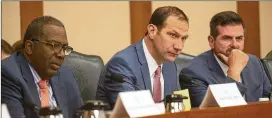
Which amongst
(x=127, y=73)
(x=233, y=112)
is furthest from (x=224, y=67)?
(x=233, y=112)

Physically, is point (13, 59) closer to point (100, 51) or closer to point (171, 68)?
point (171, 68)

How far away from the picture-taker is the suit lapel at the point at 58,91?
9.23 feet

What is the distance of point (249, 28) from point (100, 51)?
5.16 feet

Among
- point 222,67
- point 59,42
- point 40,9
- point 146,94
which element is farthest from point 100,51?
point 146,94

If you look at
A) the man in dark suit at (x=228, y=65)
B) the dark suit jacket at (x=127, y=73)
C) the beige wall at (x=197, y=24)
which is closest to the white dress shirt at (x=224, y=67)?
the man in dark suit at (x=228, y=65)

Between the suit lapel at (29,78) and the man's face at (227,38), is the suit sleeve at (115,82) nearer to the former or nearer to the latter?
the suit lapel at (29,78)

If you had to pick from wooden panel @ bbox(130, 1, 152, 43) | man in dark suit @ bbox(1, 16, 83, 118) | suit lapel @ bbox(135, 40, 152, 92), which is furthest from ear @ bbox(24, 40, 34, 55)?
wooden panel @ bbox(130, 1, 152, 43)

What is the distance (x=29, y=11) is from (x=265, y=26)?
235cm

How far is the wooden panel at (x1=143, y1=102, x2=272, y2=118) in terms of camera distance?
241 centimetres

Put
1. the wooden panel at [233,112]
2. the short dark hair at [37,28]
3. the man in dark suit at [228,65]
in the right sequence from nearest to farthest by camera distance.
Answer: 1. the wooden panel at [233,112]
2. the short dark hair at [37,28]
3. the man in dark suit at [228,65]

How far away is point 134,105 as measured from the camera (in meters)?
2.21

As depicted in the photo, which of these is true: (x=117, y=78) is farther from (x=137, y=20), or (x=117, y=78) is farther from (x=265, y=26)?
(x=265, y=26)

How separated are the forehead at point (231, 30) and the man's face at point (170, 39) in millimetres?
495

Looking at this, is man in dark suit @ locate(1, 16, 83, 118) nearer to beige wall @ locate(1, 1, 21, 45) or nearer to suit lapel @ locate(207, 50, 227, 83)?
suit lapel @ locate(207, 50, 227, 83)
